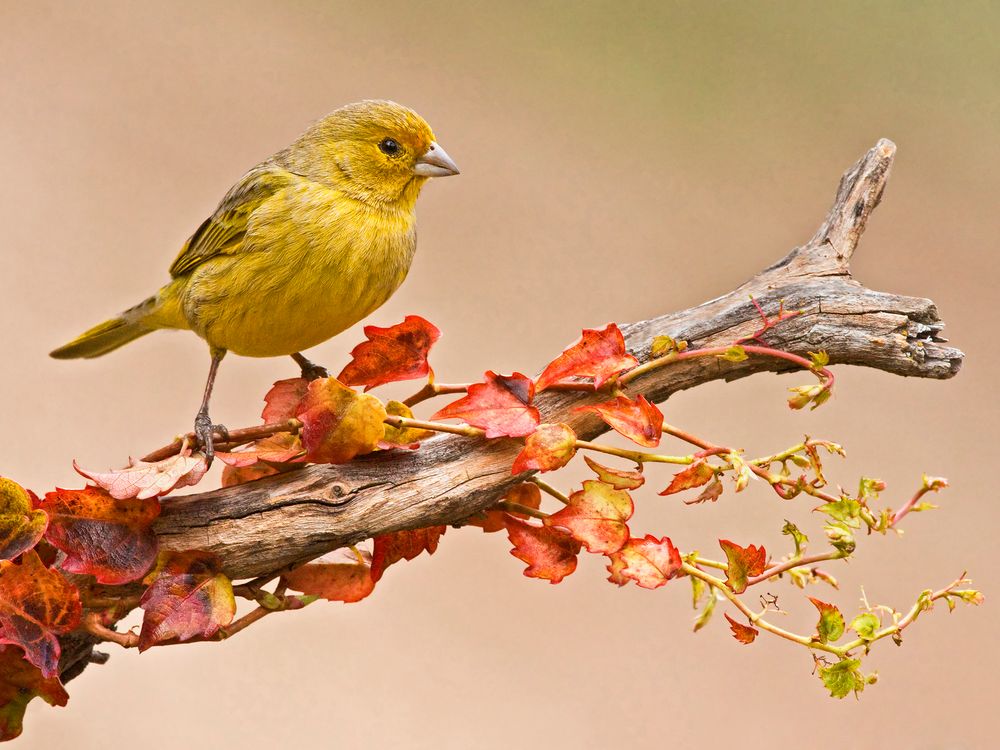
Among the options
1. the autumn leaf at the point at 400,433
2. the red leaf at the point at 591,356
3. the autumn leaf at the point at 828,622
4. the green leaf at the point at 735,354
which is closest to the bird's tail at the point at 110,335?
the autumn leaf at the point at 400,433

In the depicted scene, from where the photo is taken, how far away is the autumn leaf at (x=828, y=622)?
768 mm

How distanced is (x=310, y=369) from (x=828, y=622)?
0.66 metres

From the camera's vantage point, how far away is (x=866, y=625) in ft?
2.51

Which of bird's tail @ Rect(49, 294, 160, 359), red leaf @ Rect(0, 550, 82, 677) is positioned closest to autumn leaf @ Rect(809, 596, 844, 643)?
red leaf @ Rect(0, 550, 82, 677)

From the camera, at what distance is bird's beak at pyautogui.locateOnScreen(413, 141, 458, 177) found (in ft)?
3.68

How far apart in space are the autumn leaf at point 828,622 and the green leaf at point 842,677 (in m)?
0.02

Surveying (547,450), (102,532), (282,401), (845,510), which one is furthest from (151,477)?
(845,510)

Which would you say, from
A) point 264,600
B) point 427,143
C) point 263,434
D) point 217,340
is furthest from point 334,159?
point 264,600

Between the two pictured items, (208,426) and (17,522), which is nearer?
(17,522)

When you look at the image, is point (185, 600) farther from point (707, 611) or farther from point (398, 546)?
point (707, 611)

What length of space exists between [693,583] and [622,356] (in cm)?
19

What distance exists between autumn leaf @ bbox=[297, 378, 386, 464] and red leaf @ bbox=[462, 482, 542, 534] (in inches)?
5.1

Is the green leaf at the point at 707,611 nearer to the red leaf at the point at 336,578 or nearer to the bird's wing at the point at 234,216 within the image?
the red leaf at the point at 336,578

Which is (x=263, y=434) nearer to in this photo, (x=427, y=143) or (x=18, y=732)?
(x=18, y=732)
